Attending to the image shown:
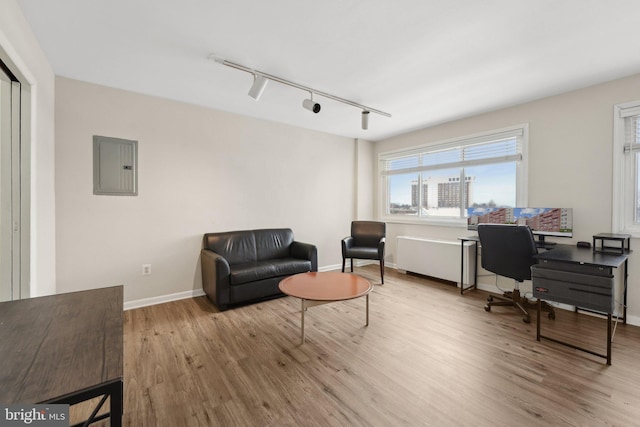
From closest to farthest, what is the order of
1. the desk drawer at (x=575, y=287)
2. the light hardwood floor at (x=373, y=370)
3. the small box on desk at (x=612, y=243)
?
1. the light hardwood floor at (x=373, y=370)
2. the desk drawer at (x=575, y=287)
3. the small box on desk at (x=612, y=243)

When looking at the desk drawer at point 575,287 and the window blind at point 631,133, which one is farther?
the window blind at point 631,133

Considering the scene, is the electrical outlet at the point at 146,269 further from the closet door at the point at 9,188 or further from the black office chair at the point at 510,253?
the black office chair at the point at 510,253

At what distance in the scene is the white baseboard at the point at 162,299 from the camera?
10.0ft

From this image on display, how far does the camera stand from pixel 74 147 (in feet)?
9.05

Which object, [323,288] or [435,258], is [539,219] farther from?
[323,288]

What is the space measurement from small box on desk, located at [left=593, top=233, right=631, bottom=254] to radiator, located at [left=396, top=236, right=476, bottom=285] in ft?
4.17

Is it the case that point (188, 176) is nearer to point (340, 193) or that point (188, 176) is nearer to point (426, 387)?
point (340, 193)

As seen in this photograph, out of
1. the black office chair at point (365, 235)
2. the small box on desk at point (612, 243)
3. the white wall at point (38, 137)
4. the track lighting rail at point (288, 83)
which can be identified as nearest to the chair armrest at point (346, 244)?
the black office chair at point (365, 235)

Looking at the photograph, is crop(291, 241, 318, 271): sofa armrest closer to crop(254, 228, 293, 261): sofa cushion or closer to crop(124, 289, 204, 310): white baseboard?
crop(254, 228, 293, 261): sofa cushion

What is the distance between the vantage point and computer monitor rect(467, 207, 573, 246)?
302cm

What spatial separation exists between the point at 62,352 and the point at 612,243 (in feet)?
14.2

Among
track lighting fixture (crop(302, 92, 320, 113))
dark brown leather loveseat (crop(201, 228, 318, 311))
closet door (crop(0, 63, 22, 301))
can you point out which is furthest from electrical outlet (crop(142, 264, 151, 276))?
track lighting fixture (crop(302, 92, 320, 113))

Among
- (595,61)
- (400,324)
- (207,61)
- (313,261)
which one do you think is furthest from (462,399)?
(207,61)

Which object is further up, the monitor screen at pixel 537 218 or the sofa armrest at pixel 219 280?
the monitor screen at pixel 537 218
